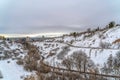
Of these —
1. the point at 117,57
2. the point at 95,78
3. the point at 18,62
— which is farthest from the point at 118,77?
the point at 18,62

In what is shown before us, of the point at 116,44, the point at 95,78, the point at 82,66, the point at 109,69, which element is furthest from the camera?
the point at 116,44

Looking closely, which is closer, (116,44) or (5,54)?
(5,54)

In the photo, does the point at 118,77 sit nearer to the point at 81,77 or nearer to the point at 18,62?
the point at 81,77

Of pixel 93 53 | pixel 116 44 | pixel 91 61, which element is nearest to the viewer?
pixel 91 61

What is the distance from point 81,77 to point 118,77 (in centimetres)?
416

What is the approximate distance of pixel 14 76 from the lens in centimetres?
1681

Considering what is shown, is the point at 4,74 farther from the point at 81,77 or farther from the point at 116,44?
the point at 116,44

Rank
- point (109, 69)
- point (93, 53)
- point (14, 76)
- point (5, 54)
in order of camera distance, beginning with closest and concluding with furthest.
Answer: point (14, 76) → point (5, 54) → point (109, 69) → point (93, 53)

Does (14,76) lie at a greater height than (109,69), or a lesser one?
greater

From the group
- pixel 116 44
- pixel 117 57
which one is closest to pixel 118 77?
pixel 117 57

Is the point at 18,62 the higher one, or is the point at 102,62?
the point at 18,62

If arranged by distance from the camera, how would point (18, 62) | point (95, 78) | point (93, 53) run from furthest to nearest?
point (93, 53) → point (95, 78) → point (18, 62)

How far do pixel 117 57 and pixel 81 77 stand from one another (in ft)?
32.5

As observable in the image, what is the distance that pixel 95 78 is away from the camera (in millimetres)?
26672
